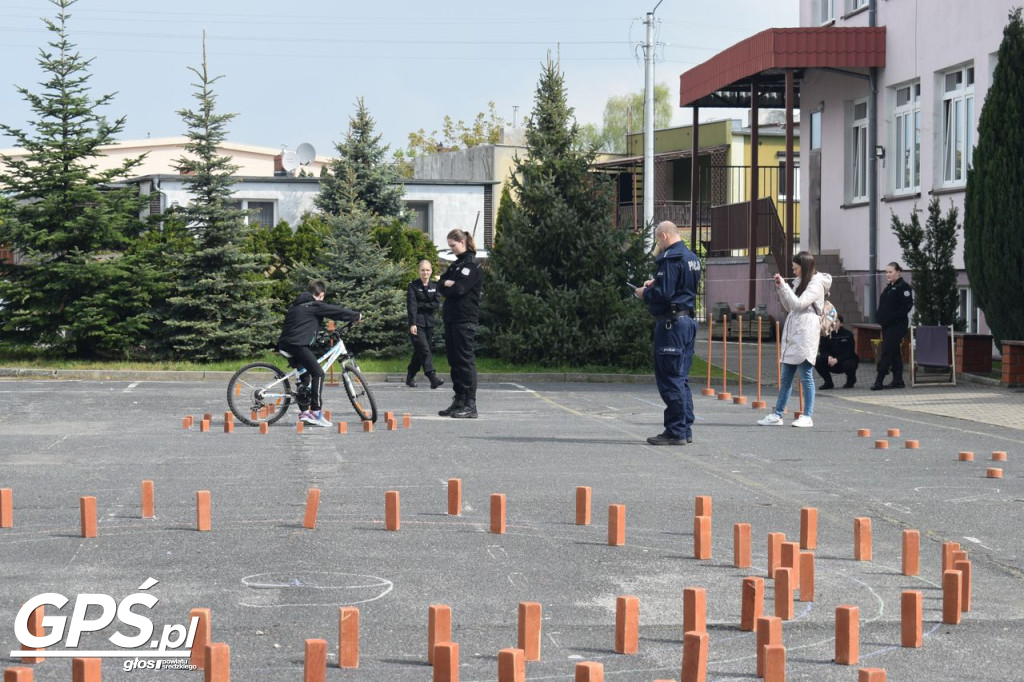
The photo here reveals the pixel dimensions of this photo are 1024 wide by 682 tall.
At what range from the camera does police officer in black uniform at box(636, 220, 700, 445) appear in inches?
527

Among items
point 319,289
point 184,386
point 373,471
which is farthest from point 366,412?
point 184,386

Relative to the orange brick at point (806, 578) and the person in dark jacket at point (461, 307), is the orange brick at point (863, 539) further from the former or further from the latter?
the person in dark jacket at point (461, 307)

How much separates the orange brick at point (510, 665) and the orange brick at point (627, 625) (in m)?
1.01

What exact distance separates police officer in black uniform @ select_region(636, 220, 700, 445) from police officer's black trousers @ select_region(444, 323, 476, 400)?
9.77 feet

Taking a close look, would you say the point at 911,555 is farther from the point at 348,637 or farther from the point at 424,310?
the point at 424,310

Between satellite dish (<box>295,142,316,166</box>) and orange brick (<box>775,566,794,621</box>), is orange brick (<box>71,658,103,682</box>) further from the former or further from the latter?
satellite dish (<box>295,142,316,166</box>)

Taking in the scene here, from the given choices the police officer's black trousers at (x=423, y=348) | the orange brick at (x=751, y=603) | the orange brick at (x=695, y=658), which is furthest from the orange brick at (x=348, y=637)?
the police officer's black trousers at (x=423, y=348)

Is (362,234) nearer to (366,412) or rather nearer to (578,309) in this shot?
(578,309)

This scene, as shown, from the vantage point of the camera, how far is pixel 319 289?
15.8 meters

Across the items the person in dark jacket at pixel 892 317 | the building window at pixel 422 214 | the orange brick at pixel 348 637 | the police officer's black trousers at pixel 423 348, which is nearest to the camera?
the orange brick at pixel 348 637

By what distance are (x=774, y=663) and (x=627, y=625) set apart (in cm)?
96

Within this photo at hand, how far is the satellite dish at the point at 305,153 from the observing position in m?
54.9

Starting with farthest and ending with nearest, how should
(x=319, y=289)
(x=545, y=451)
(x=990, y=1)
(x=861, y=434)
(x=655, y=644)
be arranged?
(x=990, y=1)
(x=319, y=289)
(x=861, y=434)
(x=545, y=451)
(x=655, y=644)

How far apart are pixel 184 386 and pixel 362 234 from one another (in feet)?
19.1
